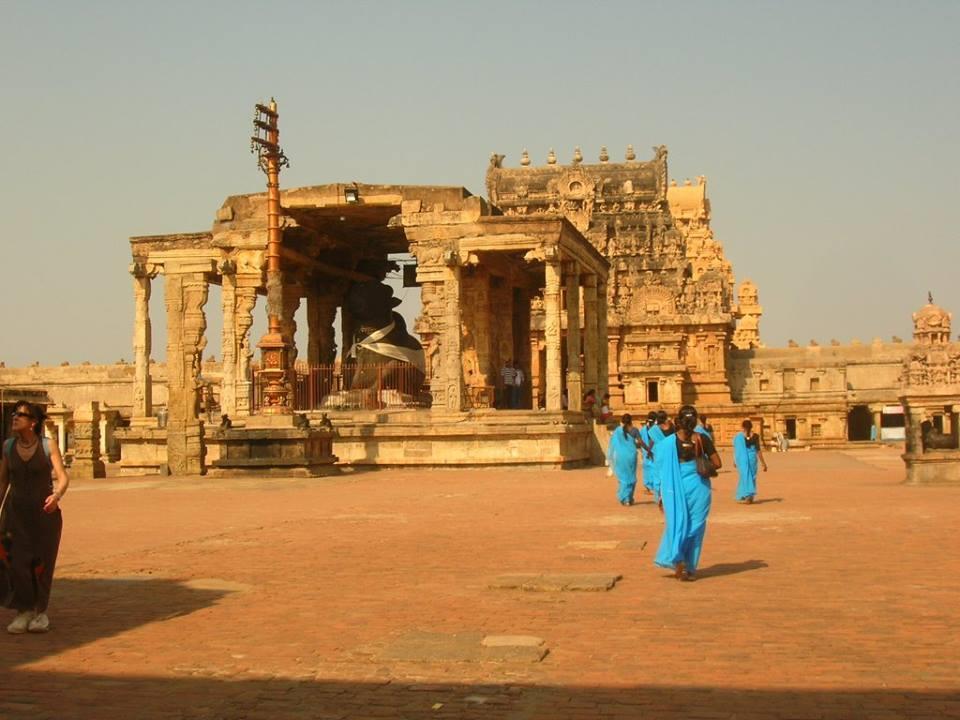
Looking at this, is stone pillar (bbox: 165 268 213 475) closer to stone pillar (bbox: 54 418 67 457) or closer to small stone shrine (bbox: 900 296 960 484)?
small stone shrine (bbox: 900 296 960 484)

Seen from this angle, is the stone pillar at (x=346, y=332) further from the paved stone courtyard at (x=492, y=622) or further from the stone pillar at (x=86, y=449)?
the paved stone courtyard at (x=492, y=622)

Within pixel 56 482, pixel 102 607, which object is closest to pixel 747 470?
pixel 102 607

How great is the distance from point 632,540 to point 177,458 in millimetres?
16918

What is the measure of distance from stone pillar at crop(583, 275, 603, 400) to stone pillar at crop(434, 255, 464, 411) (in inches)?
240

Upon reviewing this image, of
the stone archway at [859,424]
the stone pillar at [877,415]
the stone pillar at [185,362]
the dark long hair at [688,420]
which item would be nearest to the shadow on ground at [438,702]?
the dark long hair at [688,420]

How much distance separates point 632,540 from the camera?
42.4ft

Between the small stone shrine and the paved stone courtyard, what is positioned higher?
the small stone shrine

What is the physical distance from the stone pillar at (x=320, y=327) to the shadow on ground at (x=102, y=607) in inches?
1017

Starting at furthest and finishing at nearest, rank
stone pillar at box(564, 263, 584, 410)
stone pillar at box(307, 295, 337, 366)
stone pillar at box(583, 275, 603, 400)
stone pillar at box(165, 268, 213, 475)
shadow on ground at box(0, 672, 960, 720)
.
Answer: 1. stone pillar at box(307, 295, 337, 366)
2. stone pillar at box(583, 275, 603, 400)
3. stone pillar at box(564, 263, 584, 410)
4. stone pillar at box(165, 268, 213, 475)
5. shadow on ground at box(0, 672, 960, 720)

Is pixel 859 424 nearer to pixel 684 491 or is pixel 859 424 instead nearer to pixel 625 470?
pixel 625 470

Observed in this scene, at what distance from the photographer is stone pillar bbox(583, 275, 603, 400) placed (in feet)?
112

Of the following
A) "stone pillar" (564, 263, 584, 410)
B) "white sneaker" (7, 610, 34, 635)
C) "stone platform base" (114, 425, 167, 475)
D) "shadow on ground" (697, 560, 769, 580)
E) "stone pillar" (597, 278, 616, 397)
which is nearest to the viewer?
"white sneaker" (7, 610, 34, 635)

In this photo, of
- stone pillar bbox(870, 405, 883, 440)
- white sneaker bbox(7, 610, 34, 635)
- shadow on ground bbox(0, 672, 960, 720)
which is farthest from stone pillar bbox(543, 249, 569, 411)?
stone pillar bbox(870, 405, 883, 440)

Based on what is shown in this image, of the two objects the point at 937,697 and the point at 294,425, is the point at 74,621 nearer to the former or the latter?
the point at 937,697
